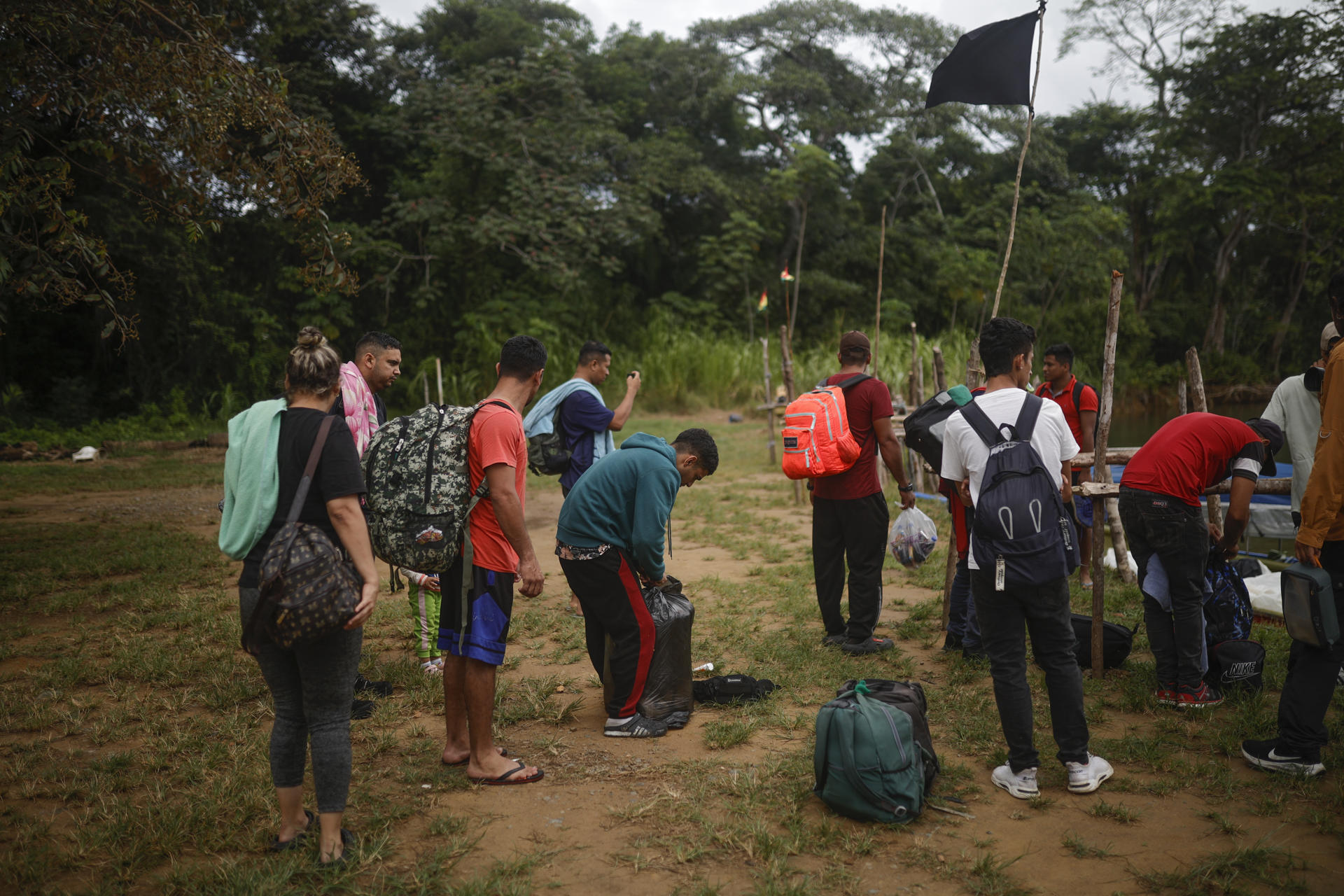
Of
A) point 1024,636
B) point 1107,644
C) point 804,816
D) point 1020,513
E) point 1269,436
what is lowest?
point 804,816

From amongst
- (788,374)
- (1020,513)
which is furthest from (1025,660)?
(788,374)

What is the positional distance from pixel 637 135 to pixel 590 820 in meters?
24.3

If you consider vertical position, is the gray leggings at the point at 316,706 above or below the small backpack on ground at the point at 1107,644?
above

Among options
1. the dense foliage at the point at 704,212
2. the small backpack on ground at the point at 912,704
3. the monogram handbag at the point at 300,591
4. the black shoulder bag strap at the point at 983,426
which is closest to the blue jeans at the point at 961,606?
the small backpack on ground at the point at 912,704

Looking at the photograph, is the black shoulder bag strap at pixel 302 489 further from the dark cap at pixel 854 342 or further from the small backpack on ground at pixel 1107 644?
the small backpack on ground at pixel 1107 644

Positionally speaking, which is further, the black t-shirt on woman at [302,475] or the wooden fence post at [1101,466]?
the wooden fence post at [1101,466]

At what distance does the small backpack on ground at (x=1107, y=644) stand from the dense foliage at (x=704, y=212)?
1332 centimetres

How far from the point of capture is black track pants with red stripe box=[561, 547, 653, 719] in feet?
13.4

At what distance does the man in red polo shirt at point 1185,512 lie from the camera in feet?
14.2

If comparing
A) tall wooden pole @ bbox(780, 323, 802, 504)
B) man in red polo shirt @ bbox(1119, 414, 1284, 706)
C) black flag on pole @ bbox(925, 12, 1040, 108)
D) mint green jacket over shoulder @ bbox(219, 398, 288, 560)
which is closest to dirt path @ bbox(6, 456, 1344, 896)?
man in red polo shirt @ bbox(1119, 414, 1284, 706)

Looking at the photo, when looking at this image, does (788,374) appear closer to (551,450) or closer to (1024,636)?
(551,450)

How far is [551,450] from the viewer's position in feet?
18.4

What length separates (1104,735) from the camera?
13.8ft

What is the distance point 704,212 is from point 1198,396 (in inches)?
811
